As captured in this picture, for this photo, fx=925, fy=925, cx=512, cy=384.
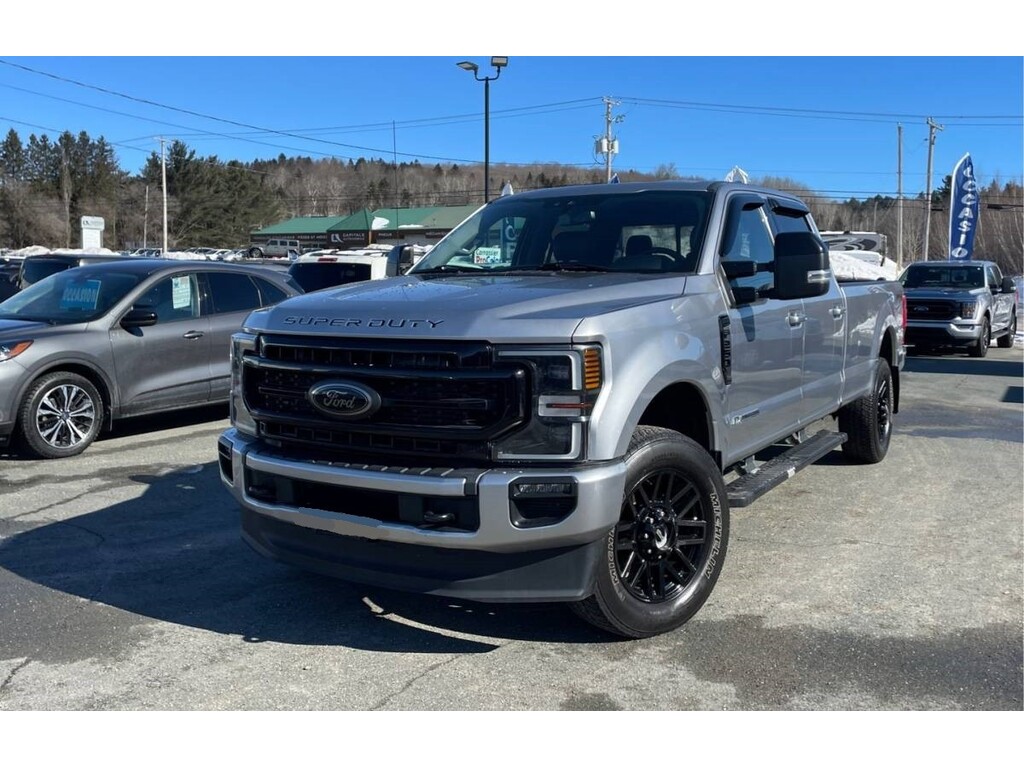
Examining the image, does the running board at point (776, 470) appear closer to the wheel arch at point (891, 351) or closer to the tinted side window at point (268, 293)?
the wheel arch at point (891, 351)

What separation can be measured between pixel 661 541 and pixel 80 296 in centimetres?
663

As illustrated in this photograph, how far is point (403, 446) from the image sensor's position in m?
3.62

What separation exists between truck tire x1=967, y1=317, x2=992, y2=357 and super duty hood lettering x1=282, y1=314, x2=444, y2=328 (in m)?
16.1

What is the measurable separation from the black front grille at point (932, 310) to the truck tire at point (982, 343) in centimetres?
65

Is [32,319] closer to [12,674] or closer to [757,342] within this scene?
[12,674]

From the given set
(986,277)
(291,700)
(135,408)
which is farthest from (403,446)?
(986,277)

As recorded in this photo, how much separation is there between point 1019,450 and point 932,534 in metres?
3.41

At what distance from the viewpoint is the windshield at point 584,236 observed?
482 centimetres

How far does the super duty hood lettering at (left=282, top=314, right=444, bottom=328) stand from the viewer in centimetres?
358

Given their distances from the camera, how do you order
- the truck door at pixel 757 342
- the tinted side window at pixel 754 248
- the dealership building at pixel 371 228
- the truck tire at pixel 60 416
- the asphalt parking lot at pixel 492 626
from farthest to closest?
the dealership building at pixel 371 228 < the truck tire at pixel 60 416 < the tinted side window at pixel 754 248 < the truck door at pixel 757 342 < the asphalt parking lot at pixel 492 626

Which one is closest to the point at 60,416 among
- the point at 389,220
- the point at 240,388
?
the point at 240,388

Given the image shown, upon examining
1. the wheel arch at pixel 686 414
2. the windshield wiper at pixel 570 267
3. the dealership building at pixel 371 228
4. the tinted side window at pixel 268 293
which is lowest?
the wheel arch at pixel 686 414

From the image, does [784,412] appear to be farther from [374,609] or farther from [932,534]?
[374,609]

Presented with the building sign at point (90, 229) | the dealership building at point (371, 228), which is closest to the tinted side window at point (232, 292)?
the building sign at point (90, 229)
